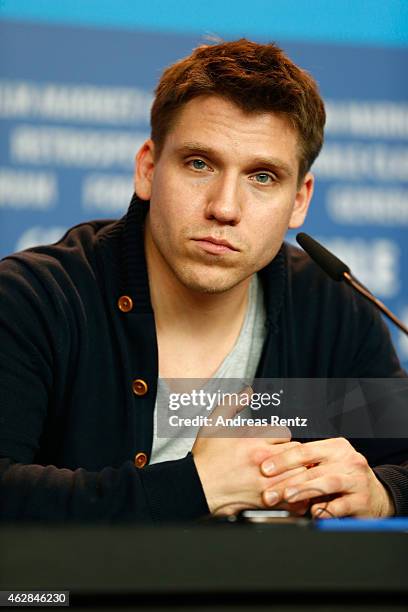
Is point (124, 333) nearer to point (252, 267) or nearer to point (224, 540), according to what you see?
point (252, 267)

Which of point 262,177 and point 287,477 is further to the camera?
point 262,177

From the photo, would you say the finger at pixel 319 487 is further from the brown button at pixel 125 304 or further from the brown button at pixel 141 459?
the brown button at pixel 125 304

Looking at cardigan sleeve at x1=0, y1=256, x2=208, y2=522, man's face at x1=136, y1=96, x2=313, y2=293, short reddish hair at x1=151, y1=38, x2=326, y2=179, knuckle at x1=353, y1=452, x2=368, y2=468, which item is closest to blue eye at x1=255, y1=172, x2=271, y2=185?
man's face at x1=136, y1=96, x2=313, y2=293

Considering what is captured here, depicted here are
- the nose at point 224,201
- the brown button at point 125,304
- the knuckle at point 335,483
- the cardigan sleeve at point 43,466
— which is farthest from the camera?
the brown button at point 125,304

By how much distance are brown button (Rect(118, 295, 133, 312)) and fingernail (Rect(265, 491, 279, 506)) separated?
439 millimetres

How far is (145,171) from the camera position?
1.66 metres

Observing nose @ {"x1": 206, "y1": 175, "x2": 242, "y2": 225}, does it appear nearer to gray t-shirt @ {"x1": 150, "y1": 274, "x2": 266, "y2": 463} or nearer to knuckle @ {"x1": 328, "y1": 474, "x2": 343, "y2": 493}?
gray t-shirt @ {"x1": 150, "y1": 274, "x2": 266, "y2": 463}

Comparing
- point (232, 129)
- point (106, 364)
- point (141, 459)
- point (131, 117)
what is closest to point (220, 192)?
point (232, 129)

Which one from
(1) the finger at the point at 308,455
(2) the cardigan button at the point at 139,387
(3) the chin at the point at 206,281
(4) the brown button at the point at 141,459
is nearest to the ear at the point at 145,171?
(3) the chin at the point at 206,281

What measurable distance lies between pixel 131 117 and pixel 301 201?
50 cm

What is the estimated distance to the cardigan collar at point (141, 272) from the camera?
1.53 metres

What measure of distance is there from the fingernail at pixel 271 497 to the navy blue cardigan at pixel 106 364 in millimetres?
86

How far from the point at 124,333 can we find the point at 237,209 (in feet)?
0.91

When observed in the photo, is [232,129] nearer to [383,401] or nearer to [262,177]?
[262,177]
